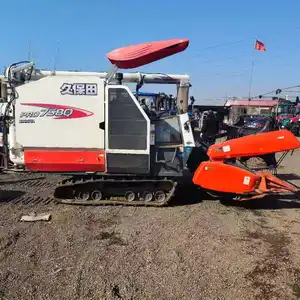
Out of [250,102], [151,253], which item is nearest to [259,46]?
[250,102]

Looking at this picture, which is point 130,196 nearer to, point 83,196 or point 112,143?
point 83,196

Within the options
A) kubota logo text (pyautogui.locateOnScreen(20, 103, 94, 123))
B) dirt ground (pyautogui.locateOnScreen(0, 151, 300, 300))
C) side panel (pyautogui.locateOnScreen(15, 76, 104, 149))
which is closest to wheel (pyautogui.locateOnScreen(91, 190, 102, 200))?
dirt ground (pyautogui.locateOnScreen(0, 151, 300, 300))

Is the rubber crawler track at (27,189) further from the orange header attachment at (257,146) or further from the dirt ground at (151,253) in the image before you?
the orange header attachment at (257,146)

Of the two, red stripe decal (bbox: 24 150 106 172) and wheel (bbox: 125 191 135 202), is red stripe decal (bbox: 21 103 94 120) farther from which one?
wheel (bbox: 125 191 135 202)

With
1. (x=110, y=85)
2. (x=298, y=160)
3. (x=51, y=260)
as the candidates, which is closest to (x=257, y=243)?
(x=51, y=260)

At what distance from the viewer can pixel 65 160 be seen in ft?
22.0

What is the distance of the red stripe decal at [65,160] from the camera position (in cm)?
668

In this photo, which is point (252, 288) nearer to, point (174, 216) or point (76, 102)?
point (174, 216)

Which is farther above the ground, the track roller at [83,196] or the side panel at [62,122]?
the side panel at [62,122]

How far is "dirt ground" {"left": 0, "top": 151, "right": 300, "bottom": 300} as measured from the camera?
3859 millimetres

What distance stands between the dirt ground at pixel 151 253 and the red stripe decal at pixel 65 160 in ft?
2.28

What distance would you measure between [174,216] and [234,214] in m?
1.04

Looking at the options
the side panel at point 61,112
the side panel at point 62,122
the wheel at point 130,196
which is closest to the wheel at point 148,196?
the wheel at point 130,196

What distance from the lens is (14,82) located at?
6.92 m
